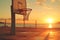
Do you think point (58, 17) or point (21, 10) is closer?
point (21, 10)

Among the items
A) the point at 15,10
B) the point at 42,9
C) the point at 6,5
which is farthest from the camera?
the point at 42,9

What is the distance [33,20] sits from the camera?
19469 millimetres

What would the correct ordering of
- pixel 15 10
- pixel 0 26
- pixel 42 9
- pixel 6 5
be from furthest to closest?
pixel 0 26 → pixel 42 9 → pixel 6 5 → pixel 15 10

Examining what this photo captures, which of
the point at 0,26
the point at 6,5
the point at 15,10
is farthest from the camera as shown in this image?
the point at 0,26

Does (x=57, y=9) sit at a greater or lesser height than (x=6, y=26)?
greater

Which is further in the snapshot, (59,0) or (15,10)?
(59,0)

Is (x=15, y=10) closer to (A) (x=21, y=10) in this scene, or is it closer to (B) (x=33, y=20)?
(A) (x=21, y=10)

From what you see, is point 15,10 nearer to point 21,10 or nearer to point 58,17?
point 21,10

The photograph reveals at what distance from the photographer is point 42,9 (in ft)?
66.9

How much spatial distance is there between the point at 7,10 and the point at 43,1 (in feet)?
12.5

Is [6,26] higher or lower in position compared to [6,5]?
lower

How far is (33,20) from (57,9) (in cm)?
284

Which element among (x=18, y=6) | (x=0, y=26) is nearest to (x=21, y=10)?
(x=18, y=6)

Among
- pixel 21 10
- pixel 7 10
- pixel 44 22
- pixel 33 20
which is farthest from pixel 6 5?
pixel 21 10
